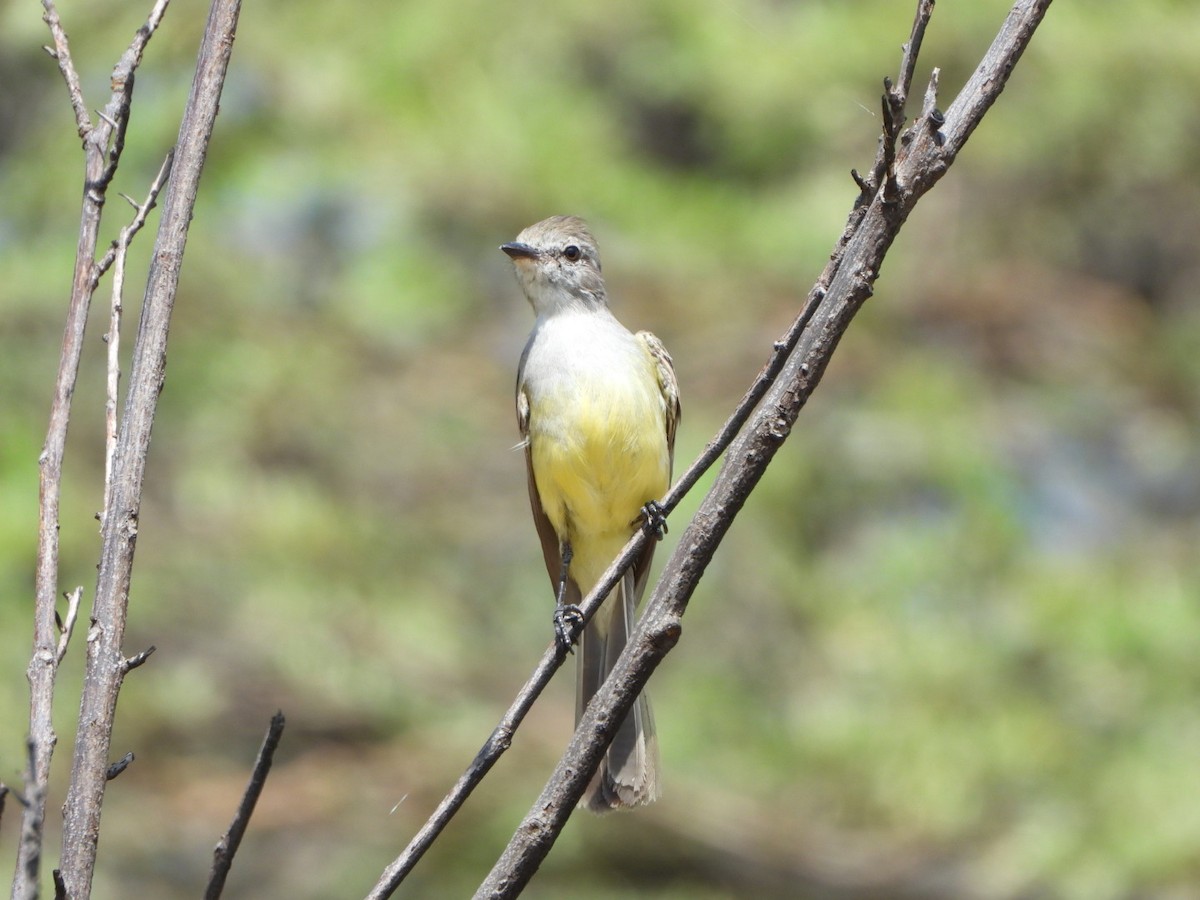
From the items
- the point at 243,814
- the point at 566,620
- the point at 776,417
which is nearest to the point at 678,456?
the point at 566,620

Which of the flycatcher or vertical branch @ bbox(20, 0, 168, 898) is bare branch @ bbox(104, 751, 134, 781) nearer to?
vertical branch @ bbox(20, 0, 168, 898)

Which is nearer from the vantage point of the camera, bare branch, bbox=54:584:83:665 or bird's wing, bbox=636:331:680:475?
bare branch, bbox=54:584:83:665

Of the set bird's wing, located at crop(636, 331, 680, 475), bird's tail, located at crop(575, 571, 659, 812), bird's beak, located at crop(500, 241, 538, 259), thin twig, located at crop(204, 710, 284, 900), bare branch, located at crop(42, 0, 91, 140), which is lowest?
thin twig, located at crop(204, 710, 284, 900)

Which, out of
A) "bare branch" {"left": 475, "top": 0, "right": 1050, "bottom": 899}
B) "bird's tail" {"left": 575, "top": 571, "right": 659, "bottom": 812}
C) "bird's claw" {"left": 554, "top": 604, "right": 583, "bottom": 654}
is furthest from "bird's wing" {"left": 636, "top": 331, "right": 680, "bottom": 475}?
"bare branch" {"left": 475, "top": 0, "right": 1050, "bottom": 899}

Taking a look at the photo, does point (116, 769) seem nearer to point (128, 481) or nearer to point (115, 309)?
point (128, 481)

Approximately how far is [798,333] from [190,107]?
76 cm

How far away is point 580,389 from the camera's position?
12.1 ft

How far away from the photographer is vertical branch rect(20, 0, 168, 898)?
4.82 feet

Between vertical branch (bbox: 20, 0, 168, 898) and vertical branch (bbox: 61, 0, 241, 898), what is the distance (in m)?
0.04

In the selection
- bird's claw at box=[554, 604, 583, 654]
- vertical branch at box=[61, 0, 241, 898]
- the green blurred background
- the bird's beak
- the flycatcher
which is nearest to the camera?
vertical branch at box=[61, 0, 241, 898]

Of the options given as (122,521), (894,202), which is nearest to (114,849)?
(122,521)

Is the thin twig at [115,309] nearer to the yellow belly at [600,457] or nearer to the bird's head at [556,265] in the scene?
the yellow belly at [600,457]

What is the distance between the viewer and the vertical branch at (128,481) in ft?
4.71

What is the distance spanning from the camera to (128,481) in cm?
155
